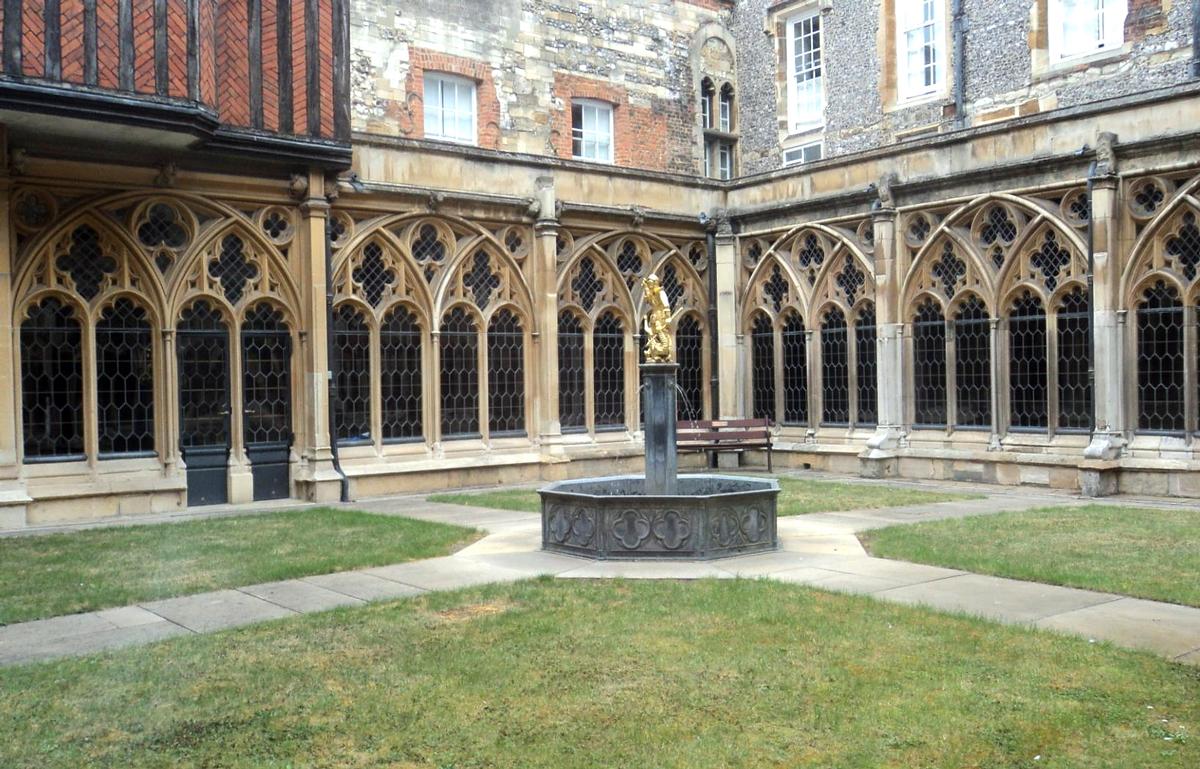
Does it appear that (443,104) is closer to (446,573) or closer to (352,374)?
(352,374)

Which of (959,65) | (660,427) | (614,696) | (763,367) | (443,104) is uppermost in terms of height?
(959,65)

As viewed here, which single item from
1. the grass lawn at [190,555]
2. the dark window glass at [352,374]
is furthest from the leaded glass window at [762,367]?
the grass lawn at [190,555]

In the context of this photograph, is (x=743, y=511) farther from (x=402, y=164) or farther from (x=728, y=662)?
(x=402, y=164)

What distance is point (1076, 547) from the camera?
9672 millimetres

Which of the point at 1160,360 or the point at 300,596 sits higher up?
the point at 1160,360

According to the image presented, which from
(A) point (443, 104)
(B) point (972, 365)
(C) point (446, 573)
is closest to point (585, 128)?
(A) point (443, 104)

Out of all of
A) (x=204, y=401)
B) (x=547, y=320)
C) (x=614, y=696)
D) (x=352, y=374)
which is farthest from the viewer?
(x=547, y=320)

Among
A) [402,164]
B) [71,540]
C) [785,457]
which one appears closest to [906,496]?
[785,457]

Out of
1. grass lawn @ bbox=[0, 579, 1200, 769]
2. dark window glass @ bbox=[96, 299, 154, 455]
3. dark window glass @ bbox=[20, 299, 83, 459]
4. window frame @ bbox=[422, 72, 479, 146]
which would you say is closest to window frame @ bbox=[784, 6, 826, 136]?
window frame @ bbox=[422, 72, 479, 146]

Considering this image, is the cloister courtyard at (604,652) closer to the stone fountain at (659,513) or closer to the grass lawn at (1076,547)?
the grass lawn at (1076,547)

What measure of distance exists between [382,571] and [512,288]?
868 centimetres

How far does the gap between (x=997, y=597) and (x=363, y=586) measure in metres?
4.66

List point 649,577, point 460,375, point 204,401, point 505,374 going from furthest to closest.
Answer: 1. point 505,374
2. point 460,375
3. point 204,401
4. point 649,577

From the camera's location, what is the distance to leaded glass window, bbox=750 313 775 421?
19.2 metres
